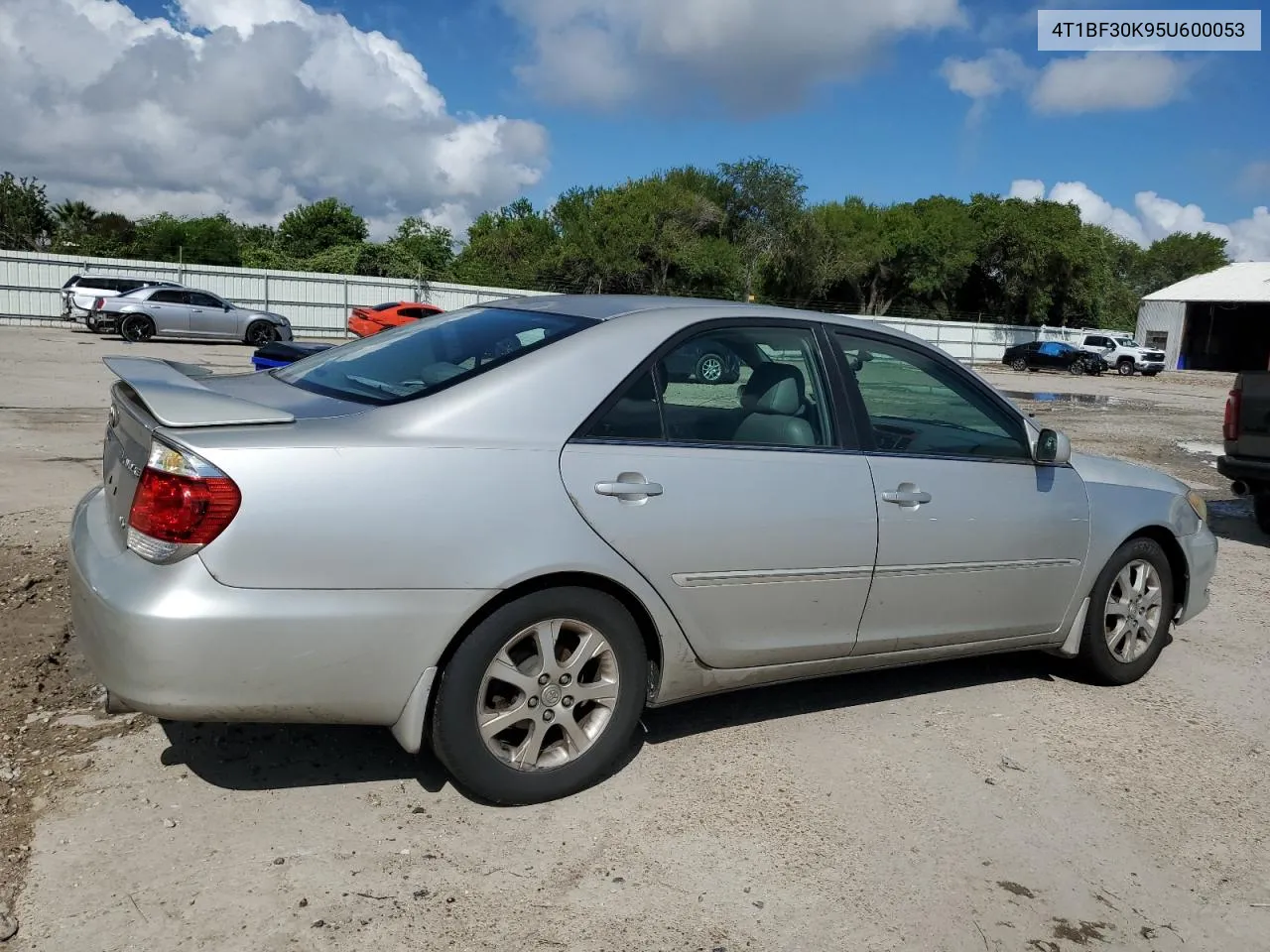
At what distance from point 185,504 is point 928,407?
2888 millimetres

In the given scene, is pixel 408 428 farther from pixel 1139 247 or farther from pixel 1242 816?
pixel 1139 247

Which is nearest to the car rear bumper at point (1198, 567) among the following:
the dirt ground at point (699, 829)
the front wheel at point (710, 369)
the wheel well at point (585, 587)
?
the dirt ground at point (699, 829)

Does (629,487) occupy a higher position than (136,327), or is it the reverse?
(136,327)

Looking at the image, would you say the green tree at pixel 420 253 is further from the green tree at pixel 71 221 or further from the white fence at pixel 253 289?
the green tree at pixel 71 221

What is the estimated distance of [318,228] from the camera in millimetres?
56375

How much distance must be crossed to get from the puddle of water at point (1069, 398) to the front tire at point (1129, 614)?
66.7 ft

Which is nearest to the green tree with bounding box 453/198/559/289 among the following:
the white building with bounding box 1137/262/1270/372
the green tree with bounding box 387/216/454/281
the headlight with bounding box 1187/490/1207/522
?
the green tree with bounding box 387/216/454/281

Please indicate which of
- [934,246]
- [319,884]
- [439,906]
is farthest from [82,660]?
[934,246]

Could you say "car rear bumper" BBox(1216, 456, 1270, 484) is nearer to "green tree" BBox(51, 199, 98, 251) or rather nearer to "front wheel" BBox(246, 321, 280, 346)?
"front wheel" BBox(246, 321, 280, 346)

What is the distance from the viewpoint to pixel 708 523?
350 cm

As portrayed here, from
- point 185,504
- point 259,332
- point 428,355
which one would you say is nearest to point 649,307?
point 428,355

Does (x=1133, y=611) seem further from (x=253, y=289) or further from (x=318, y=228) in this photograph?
(x=318, y=228)

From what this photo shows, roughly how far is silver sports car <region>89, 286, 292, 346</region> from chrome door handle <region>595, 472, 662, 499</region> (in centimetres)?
2607

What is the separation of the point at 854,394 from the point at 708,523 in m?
0.93
